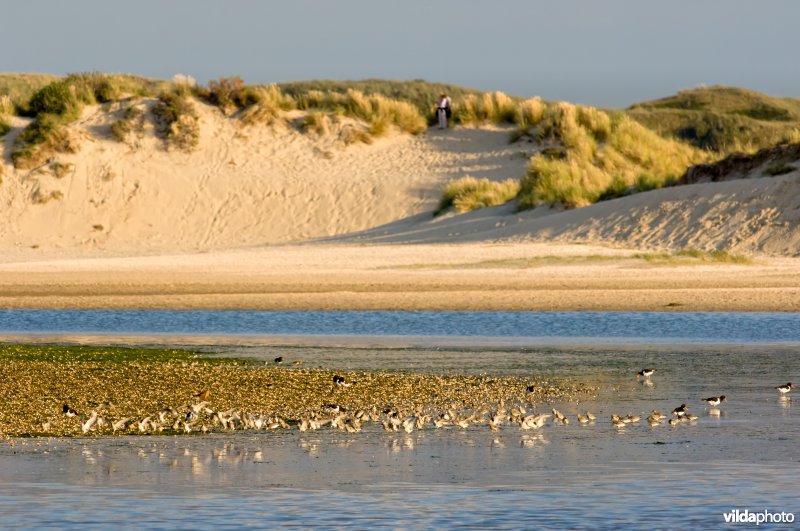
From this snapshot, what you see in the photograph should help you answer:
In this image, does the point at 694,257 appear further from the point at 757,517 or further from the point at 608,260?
the point at 757,517

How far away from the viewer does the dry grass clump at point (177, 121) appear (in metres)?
38.9

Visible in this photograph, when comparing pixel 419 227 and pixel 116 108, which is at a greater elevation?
pixel 116 108

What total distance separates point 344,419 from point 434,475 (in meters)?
2.05

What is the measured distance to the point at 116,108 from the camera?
39562 mm

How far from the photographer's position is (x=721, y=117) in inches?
2277

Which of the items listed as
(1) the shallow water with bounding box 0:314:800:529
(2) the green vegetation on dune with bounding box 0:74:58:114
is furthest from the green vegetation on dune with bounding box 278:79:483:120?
(1) the shallow water with bounding box 0:314:800:529

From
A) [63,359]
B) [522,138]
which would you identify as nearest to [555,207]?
[522,138]

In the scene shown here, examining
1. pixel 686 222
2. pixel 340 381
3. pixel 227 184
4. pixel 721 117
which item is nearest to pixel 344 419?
pixel 340 381

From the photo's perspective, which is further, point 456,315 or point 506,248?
point 506,248

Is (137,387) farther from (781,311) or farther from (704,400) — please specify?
(781,311)

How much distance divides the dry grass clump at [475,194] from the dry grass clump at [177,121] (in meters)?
7.92

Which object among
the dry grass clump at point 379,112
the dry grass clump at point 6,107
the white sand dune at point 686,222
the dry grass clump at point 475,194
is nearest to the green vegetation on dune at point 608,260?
the white sand dune at point 686,222

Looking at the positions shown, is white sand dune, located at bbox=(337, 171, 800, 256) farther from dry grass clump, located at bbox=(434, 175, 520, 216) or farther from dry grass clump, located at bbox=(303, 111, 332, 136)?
dry grass clump, located at bbox=(303, 111, 332, 136)

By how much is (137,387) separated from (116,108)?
91.7 feet
